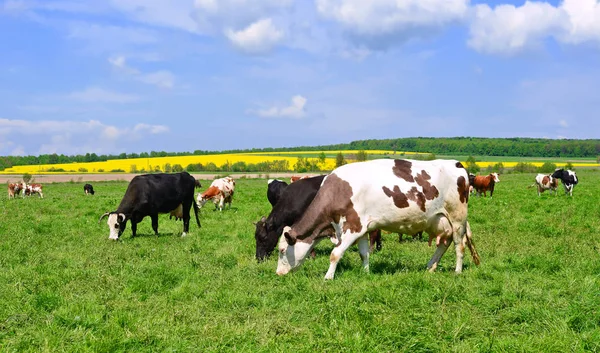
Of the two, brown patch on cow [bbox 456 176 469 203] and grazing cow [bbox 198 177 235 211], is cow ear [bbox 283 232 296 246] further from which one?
grazing cow [bbox 198 177 235 211]

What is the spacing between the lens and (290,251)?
931 centimetres

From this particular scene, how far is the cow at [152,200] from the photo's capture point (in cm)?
1527

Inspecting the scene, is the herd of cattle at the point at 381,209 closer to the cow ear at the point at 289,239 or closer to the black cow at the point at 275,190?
the cow ear at the point at 289,239

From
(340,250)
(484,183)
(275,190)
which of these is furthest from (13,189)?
(340,250)

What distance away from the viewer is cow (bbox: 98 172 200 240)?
601 inches

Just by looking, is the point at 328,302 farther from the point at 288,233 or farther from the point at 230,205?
the point at 230,205

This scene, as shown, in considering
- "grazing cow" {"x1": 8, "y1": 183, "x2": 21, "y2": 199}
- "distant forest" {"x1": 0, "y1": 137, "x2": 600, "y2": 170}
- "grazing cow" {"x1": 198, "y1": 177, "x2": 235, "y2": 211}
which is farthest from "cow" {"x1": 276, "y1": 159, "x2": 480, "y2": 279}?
"distant forest" {"x1": 0, "y1": 137, "x2": 600, "y2": 170}

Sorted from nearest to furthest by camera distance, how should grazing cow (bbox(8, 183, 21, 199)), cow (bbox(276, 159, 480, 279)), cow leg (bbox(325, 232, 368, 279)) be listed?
cow leg (bbox(325, 232, 368, 279)), cow (bbox(276, 159, 480, 279)), grazing cow (bbox(8, 183, 21, 199))

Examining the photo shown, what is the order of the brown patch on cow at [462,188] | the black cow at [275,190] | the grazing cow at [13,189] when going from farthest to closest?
the grazing cow at [13,189] → the black cow at [275,190] → the brown patch on cow at [462,188]

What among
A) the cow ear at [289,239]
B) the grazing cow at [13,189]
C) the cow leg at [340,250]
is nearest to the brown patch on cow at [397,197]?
the cow leg at [340,250]

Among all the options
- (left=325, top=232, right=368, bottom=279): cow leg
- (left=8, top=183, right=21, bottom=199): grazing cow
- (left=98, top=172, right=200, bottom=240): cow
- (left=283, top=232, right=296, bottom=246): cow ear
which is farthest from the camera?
(left=8, top=183, right=21, bottom=199): grazing cow

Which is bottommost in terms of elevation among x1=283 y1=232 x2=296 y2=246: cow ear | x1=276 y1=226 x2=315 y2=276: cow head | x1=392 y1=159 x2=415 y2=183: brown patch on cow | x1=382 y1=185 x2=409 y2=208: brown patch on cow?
x1=276 y1=226 x2=315 y2=276: cow head

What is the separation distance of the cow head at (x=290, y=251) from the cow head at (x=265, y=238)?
176 cm

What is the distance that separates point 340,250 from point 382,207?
1116mm
